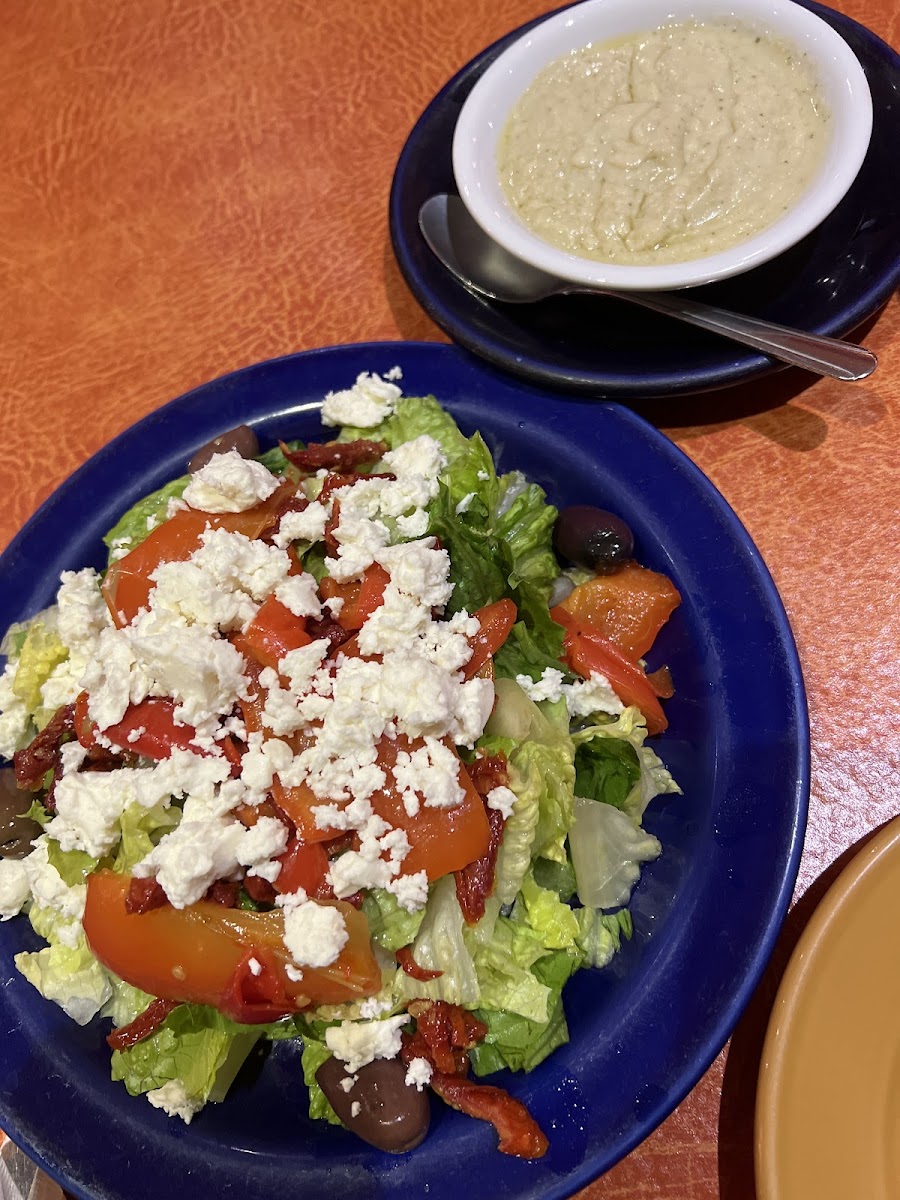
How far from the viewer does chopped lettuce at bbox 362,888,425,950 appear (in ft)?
4.37

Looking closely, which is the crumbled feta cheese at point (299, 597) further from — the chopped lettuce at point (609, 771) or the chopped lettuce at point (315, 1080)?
the chopped lettuce at point (315, 1080)

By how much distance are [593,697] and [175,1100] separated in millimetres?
927

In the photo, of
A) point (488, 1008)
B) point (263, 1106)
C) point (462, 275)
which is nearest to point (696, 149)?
point (462, 275)

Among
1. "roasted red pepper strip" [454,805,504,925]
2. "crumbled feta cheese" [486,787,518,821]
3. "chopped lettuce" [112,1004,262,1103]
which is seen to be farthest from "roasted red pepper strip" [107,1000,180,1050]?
"crumbled feta cheese" [486,787,518,821]

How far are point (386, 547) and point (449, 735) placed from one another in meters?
0.35

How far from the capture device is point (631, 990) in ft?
4.19

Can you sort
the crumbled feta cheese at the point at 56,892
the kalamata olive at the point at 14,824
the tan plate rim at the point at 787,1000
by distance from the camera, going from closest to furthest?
the tan plate rim at the point at 787,1000, the crumbled feta cheese at the point at 56,892, the kalamata olive at the point at 14,824

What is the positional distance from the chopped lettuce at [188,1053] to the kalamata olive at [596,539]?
0.96 m

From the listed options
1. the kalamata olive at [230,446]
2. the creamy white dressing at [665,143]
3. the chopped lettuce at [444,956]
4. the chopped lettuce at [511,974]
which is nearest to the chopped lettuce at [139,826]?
the chopped lettuce at [444,956]

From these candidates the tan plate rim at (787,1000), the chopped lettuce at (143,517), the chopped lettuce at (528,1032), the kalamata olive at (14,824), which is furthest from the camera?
the chopped lettuce at (143,517)

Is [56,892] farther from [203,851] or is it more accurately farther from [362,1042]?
[362,1042]

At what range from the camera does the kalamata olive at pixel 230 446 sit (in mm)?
1677

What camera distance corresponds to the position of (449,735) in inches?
52.6

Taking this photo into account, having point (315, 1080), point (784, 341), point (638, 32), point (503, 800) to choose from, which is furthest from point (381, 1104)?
point (638, 32)
